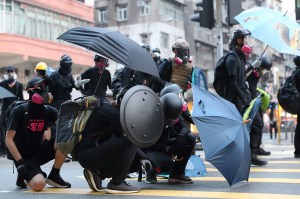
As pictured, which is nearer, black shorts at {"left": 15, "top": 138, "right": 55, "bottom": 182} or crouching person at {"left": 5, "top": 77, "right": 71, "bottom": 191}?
crouching person at {"left": 5, "top": 77, "right": 71, "bottom": 191}

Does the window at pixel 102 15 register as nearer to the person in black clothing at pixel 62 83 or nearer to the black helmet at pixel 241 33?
the person in black clothing at pixel 62 83

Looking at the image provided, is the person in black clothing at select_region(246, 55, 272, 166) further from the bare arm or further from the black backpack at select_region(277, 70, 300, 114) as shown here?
the bare arm

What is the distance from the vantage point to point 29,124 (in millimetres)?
6168

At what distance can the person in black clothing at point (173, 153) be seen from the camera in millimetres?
6195

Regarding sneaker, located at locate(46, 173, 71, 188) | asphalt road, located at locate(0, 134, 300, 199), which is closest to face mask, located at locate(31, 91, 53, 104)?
sneaker, located at locate(46, 173, 71, 188)

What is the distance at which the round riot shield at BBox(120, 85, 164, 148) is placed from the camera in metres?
5.18

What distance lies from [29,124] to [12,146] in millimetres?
326

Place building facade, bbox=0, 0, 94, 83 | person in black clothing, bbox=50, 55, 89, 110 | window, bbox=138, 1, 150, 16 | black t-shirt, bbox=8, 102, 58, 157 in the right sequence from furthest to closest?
window, bbox=138, 1, 150, 16 → building facade, bbox=0, 0, 94, 83 → person in black clothing, bbox=50, 55, 89, 110 → black t-shirt, bbox=8, 102, 58, 157

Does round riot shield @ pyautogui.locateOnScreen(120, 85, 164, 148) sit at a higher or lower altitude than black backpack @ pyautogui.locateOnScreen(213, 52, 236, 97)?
lower

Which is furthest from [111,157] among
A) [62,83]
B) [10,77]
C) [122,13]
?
[122,13]

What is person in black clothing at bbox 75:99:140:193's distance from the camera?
5496 mm

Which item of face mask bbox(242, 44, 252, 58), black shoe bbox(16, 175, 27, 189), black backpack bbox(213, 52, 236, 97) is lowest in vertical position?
black shoe bbox(16, 175, 27, 189)

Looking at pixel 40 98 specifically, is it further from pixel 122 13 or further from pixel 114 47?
pixel 122 13

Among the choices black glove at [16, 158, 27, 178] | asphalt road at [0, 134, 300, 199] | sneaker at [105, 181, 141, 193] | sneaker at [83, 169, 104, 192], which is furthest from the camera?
black glove at [16, 158, 27, 178]
